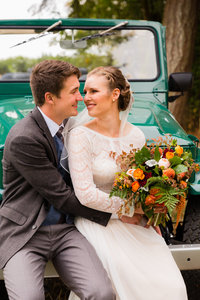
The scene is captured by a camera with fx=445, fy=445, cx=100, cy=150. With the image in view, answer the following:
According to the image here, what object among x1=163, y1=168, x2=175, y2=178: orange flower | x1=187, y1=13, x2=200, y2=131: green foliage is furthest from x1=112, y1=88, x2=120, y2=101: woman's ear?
x1=187, y1=13, x2=200, y2=131: green foliage

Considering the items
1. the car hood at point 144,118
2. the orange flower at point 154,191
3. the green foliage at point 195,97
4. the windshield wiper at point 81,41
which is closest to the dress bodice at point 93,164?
the orange flower at point 154,191

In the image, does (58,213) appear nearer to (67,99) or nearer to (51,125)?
(51,125)

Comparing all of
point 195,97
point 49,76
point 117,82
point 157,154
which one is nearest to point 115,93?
point 117,82

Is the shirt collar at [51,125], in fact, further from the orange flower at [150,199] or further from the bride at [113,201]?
the orange flower at [150,199]

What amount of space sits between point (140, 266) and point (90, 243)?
277 mm

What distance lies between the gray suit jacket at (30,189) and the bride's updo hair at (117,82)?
0.42 m

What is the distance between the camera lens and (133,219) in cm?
237

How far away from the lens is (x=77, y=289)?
2.12m

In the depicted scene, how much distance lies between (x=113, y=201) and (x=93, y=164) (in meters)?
0.22

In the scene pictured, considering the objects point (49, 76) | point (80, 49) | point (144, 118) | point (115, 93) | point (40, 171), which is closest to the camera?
point (40, 171)

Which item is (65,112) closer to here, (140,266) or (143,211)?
(143,211)

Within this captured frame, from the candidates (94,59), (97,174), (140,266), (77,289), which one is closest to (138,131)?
(97,174)

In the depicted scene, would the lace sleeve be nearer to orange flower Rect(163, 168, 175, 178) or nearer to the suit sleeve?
the suit sleeve

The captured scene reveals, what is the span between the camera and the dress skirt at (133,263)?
2.20 metres
